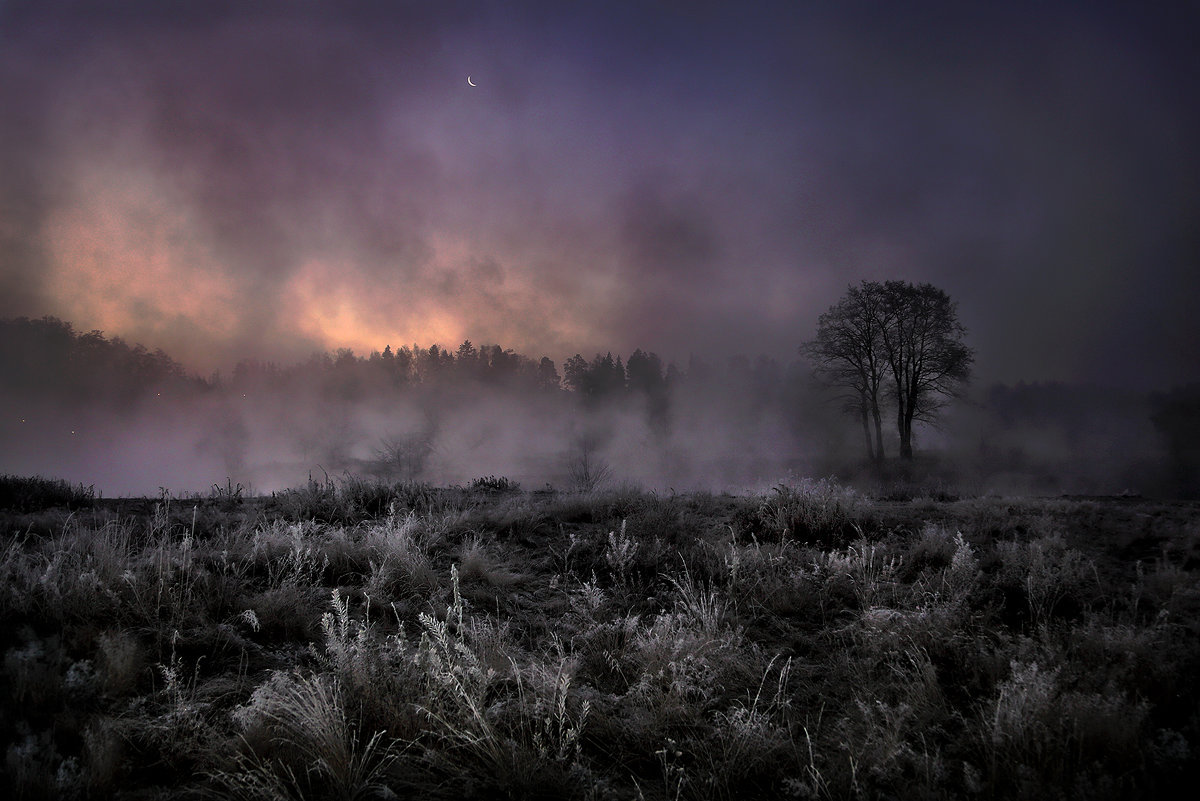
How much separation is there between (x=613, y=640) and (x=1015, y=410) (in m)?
60.9

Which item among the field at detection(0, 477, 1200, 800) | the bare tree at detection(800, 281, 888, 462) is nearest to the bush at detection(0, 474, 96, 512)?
the field at detection(0, 477, 1200, 800)

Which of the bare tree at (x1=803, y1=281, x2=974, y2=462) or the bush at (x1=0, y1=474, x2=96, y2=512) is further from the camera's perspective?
the bare tree at (x1=803, y1=281, x2=974, y2=462)

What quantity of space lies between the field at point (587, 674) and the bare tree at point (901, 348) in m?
25.2

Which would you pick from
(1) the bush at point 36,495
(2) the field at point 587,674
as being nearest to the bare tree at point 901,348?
(2) the field at point 587,674

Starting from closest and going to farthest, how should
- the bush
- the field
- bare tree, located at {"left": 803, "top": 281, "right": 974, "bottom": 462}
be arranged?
the field
the bush
bare tree, located at {"left": 803, "top": 281, "right": 974, "bottom": 462}

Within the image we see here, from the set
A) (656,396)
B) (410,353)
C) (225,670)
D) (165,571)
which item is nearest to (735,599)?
(225,670)

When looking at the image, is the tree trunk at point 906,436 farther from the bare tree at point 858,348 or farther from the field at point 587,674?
the field at point 587,674

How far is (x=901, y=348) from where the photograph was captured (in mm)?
28969

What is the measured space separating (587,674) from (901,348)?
31.4m

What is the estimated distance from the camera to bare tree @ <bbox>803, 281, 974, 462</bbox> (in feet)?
92.5

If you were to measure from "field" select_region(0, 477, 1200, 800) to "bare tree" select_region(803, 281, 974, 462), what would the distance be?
25.2 metres

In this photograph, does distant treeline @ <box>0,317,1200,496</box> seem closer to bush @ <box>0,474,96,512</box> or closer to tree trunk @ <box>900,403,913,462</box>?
tree trunk @ <box>900,403,913,462</box>

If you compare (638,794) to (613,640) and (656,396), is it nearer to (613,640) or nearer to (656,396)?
(613,640)

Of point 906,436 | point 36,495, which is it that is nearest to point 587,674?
point 36,495
